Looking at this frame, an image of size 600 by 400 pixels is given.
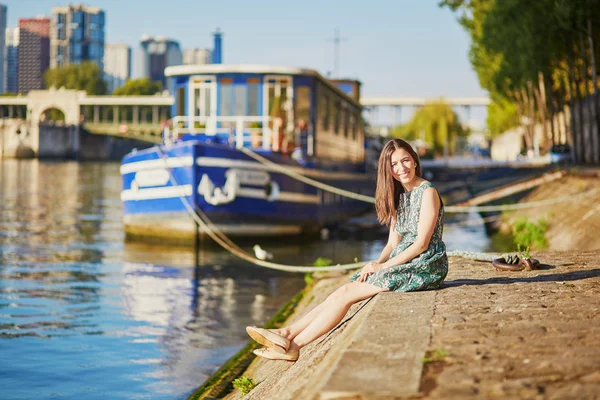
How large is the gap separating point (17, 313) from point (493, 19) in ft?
104

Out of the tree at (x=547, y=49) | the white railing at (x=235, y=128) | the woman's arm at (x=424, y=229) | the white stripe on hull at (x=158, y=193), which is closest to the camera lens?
the woman's arm at (x=424, y=229)

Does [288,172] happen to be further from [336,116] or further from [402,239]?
[402,239]

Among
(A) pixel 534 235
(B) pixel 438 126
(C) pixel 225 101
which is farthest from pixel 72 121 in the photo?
(A) pixel 534 235

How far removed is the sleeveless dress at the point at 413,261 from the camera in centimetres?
623

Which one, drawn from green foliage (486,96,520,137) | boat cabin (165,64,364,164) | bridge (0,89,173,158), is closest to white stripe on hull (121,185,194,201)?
boat cabin (165,64,364,164)

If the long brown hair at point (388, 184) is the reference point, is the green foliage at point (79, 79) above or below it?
above

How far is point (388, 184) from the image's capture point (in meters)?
6.42

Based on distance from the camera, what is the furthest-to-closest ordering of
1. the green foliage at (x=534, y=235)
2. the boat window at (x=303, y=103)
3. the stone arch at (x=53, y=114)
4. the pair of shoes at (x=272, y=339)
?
the stone arch at (x=53, y=114)
the boat window at (x=303, y=103)
the green foliage at (x=534, y=235)
the pair of shoes at (x=272, y=339)

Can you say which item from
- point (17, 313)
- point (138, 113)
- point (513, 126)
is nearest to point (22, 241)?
point (17, 313)

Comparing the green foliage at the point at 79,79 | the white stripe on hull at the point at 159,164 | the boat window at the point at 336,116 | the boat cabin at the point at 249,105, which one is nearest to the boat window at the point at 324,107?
the boat cabin at the point at 249,105

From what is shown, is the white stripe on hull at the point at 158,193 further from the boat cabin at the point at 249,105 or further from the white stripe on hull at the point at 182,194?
the boat cabin at the point at 249,105

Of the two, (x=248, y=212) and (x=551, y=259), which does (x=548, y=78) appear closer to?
(x=248, y=212)

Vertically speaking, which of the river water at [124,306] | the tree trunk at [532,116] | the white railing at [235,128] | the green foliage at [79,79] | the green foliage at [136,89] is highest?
the green foliage at [79,79]

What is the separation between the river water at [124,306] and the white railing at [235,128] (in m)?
2.40
